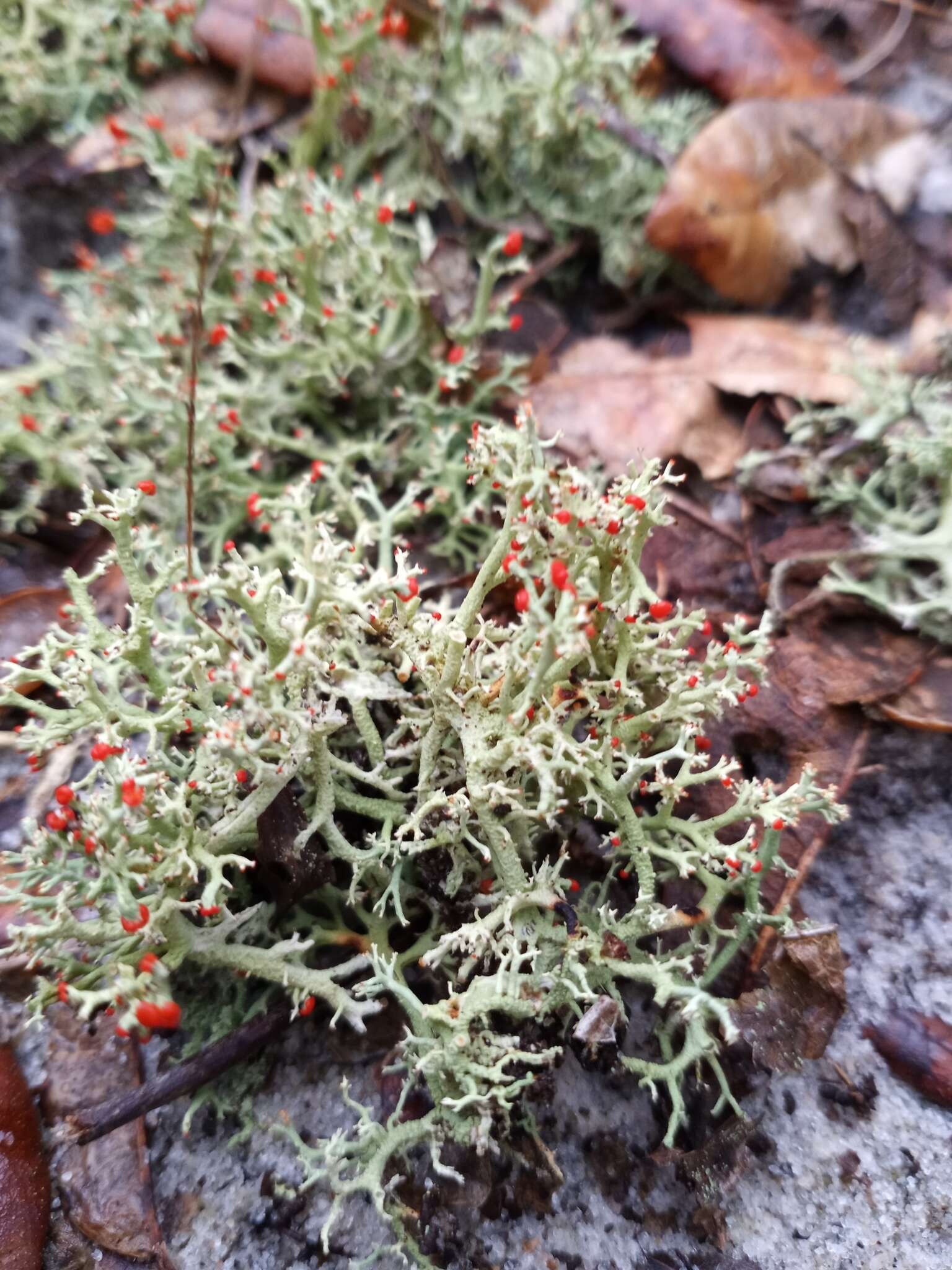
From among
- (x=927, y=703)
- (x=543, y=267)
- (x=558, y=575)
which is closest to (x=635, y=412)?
(x=543, y=267)

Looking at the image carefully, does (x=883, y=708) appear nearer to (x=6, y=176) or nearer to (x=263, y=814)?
(x=263, y=814)

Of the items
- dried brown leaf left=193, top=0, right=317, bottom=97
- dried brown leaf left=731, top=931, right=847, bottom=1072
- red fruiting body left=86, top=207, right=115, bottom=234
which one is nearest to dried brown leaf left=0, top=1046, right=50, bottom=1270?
dried brown leaf left=731, top=931, right=847, bottom=1072

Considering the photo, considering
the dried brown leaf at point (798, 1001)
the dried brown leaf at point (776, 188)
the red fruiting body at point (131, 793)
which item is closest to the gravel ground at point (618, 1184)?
the dried brown leaf at point (798, 1001)

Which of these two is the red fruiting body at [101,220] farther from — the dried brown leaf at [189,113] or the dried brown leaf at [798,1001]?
the dried brown leaf at [798,1001]

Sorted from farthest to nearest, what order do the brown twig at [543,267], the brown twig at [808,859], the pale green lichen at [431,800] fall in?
the brown twig at [543,267] → the brown twig at [808,859] → the pale green lichen at [431,800]

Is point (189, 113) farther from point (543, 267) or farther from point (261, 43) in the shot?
point (543, 267)

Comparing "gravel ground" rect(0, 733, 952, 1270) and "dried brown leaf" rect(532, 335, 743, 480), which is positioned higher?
"dried brown leaf" rect(532, 335, 743, 480)

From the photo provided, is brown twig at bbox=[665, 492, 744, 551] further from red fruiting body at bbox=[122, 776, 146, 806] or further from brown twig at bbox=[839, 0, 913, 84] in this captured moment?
brown twig at bbox=[839, 0, 913, 84]

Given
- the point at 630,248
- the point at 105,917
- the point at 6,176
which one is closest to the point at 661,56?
the point at 630,248
